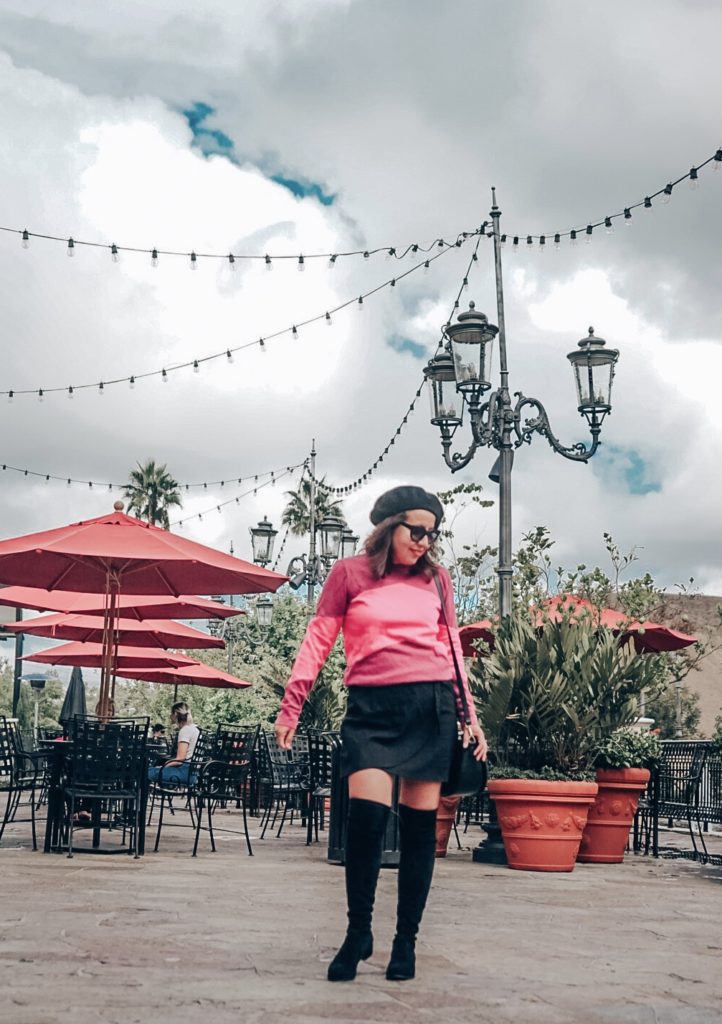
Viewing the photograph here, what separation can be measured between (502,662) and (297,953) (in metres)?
4.21

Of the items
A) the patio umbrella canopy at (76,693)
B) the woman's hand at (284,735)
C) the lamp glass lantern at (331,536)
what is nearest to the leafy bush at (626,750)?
the woman's hand at (284,735)

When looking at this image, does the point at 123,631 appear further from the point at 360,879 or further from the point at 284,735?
the point at 360,879

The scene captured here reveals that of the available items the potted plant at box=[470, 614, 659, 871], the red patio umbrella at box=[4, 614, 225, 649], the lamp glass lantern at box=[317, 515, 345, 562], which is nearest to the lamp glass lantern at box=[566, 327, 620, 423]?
the potted plant at box=[470, 614, 659, 871]

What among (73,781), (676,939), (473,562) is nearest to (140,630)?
(73,781)

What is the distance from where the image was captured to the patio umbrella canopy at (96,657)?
14969 mm

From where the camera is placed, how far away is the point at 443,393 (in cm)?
1060

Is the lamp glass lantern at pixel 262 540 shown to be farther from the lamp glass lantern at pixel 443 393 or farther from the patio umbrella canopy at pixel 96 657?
the lamp glass lantern at pixel 443 393

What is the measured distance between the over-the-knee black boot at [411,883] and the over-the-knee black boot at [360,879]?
10 cm

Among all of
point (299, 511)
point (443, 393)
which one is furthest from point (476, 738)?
point (299, 511)

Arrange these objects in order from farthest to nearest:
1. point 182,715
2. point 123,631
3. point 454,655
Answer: point 123,631 < point 182,715 < point 454,655

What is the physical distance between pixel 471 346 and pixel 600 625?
9.02 feet

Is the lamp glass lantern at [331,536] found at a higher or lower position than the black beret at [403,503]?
higher

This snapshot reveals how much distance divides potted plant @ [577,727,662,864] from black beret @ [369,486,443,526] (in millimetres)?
4702

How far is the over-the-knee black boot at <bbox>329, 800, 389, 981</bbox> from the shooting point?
3.47 metres
